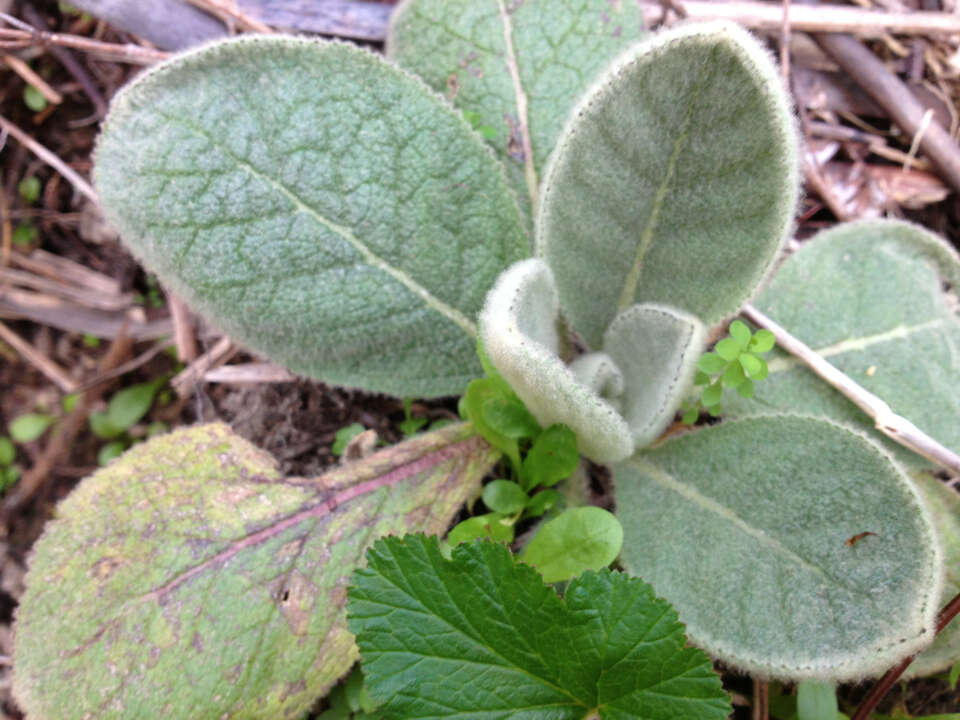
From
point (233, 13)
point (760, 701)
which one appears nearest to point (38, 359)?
point (233, 13)

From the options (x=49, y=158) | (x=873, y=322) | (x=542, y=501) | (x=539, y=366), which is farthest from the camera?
(x=49, y=158)

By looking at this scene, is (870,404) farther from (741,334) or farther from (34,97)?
(34,97)

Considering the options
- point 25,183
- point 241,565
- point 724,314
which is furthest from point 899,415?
point 25,183

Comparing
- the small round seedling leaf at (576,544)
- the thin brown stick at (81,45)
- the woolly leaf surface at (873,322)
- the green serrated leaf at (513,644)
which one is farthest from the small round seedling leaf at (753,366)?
the thin brown stick at (81,45)

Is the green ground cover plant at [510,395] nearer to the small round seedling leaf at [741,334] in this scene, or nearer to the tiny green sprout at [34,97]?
the small round seedling leaf at [741,334]

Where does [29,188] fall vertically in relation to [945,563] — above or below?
above

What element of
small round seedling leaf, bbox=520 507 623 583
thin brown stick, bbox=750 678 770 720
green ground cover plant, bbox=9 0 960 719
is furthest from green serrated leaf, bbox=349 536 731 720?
thin brown stick, bbox=750 678 770 720

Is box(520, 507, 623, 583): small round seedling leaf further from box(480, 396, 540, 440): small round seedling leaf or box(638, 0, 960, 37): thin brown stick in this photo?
box(638, 0, 960, 37): thin brown stick
